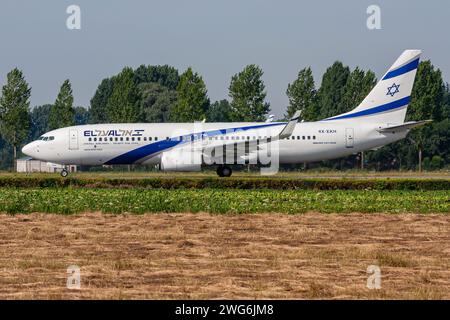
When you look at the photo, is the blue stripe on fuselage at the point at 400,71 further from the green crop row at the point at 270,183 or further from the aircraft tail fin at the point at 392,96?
the green crop row at the point at 270,183

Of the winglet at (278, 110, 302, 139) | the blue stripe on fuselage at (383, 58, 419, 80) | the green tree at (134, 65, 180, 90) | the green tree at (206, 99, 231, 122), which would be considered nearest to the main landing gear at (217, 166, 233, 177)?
the winglet at (278, 110, 302, 139)

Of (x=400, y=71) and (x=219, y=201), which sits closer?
(x=219, y=201)

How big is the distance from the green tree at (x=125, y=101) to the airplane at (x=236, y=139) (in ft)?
128

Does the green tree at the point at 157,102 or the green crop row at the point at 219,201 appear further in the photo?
the green tree at the point at 157,102

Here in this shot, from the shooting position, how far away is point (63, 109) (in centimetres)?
9850

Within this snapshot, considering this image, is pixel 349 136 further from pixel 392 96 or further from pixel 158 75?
pixel 158 75

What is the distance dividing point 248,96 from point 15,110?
2463cm

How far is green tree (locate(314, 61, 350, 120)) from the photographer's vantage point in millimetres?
122238

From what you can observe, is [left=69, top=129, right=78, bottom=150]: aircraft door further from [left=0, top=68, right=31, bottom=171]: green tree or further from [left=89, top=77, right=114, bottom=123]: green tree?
[left=89, top=77, right=114, bottom=123]: green tree

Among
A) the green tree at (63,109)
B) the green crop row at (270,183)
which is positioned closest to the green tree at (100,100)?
the green tree at (63,109)

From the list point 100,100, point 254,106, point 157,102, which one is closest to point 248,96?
point 254,106

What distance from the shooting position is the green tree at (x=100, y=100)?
510ft

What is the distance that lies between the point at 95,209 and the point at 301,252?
14341 mm
